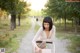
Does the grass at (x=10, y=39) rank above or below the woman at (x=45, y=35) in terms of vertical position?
below

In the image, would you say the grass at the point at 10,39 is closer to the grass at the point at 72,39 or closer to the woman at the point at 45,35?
the grass at the point at 72,39

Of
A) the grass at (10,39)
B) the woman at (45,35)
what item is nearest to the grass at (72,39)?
the grass at (10,39)

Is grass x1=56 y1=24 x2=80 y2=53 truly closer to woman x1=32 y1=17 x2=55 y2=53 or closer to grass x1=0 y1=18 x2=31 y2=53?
grass x1=0 y1=18 x2=31 y2=53

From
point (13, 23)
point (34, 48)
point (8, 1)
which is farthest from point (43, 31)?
point (13, 23)

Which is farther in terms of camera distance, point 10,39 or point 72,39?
point 72,39

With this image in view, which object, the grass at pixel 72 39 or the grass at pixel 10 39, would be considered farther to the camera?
the grass at pixel 10 39

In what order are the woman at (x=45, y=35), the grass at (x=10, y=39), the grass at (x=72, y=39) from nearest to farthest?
the woman at (x=45, y=35), the grass at (x=72, y=39), the grass at (x=10, y=39)

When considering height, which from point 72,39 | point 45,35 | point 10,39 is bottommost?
point 72,39

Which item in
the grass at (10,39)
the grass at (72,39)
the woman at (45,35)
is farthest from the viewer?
the grass at (10,39)

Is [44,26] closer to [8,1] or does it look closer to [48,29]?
[48,29]

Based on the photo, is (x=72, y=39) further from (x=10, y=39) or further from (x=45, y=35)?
(x=45, y=35)

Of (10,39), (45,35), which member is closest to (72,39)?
(10,39)

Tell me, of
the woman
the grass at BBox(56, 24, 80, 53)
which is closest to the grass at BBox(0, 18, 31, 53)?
the grass at BBox(56, 24, 80, 53)

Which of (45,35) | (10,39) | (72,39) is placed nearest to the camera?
(45,35)
